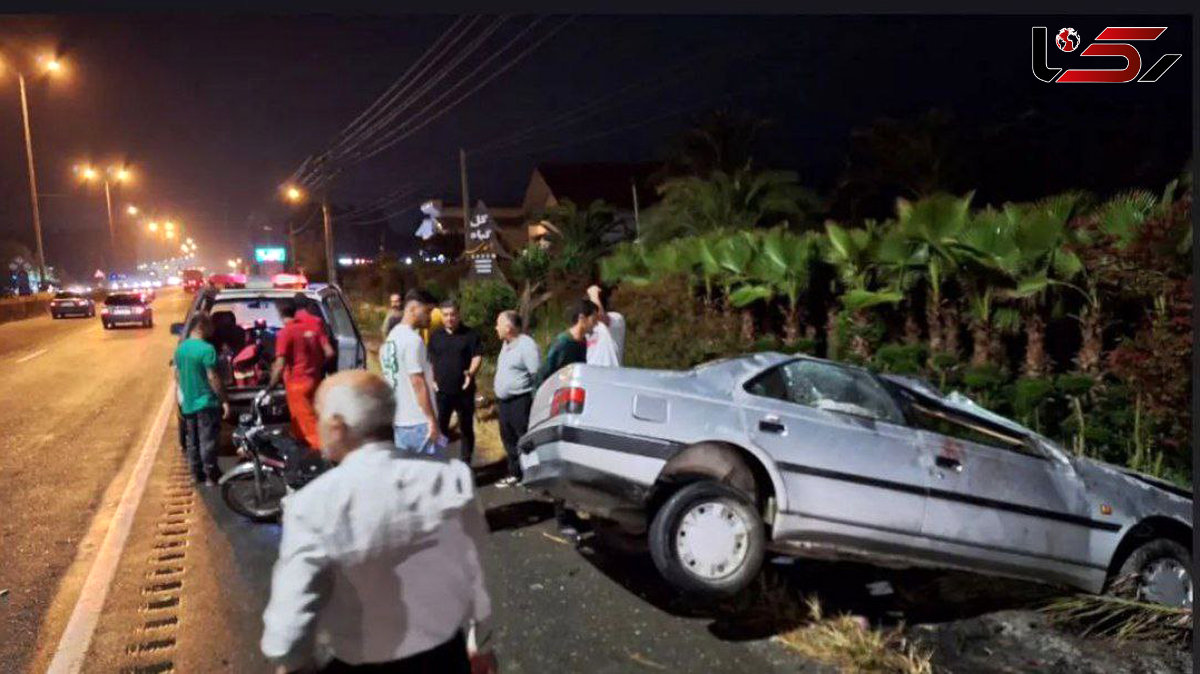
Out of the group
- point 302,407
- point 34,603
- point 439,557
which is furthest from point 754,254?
point 439,557

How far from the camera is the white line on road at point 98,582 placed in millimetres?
4766

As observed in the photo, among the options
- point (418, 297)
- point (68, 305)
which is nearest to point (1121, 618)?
point (418, 297)

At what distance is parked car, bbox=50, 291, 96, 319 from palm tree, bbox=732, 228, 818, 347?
32.7 metres

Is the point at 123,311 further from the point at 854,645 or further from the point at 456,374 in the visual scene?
the point at 854,645

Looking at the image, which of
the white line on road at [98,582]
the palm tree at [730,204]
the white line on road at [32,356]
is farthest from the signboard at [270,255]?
the white line on road at [98,582]

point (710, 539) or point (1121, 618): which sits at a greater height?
point (710, 539)

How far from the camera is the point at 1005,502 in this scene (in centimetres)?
531

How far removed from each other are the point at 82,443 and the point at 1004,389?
10.0 m

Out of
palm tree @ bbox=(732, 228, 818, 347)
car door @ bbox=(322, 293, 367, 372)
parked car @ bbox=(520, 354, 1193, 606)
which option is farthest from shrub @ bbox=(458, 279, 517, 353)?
parked car @ bbox=(520, 354, 1193, 606)

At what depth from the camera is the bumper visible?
17.5ft

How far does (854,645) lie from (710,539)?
0.93 meters

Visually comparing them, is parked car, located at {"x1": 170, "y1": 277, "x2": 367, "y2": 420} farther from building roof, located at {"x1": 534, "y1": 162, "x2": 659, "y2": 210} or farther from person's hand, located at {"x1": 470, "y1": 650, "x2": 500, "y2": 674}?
→ building roof, located at {"x1": 534, "y1": 162, "x2": 659, "y2": 210}

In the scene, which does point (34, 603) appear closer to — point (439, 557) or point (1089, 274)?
point (439, 557)

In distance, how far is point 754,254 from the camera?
1405 centimetres
